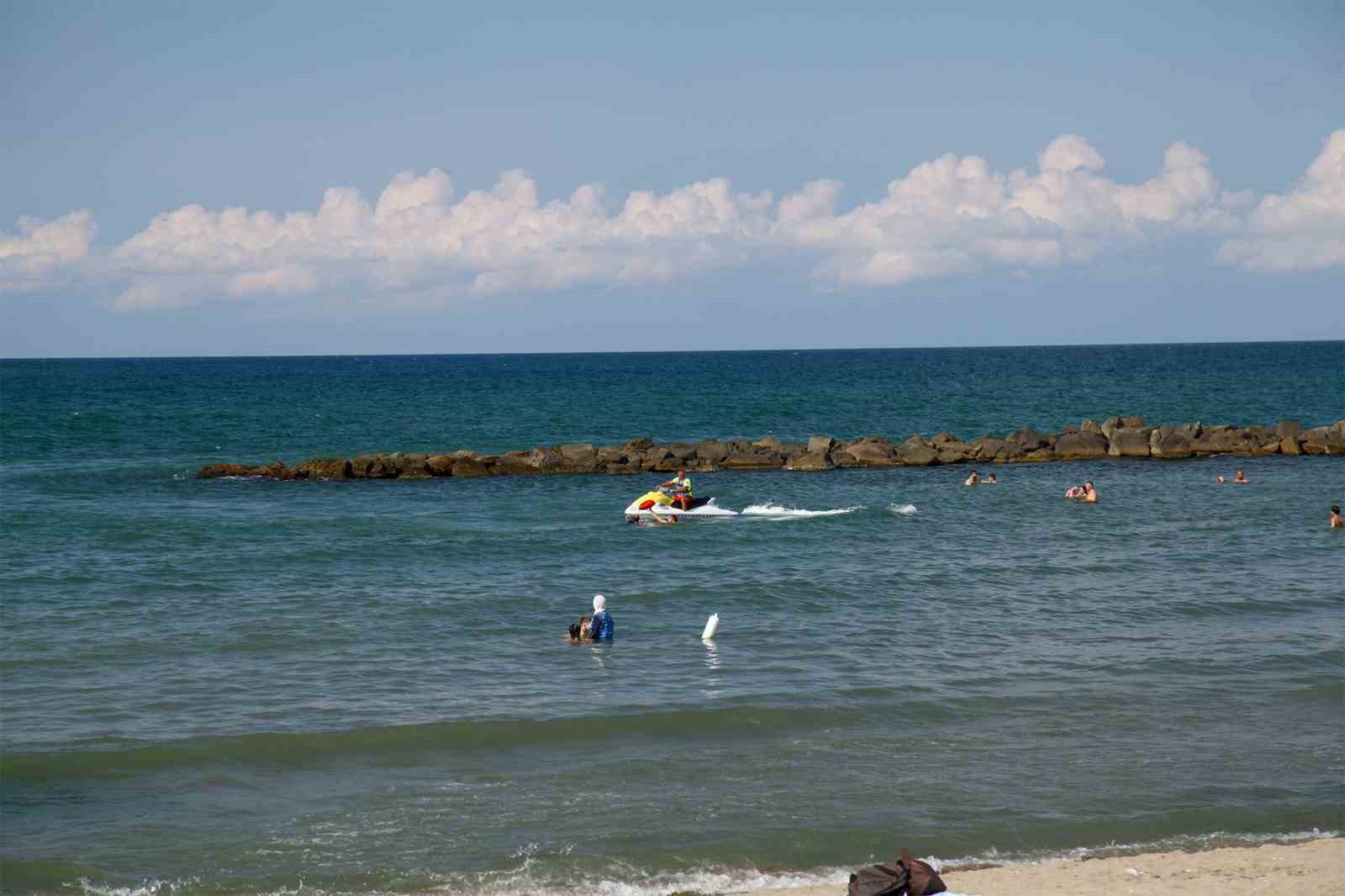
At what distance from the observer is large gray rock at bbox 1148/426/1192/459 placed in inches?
1933

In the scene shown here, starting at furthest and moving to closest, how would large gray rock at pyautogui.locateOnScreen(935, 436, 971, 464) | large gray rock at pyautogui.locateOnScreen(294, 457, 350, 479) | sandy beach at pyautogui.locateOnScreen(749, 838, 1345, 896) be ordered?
large gray rock at pyautogui.locateOnScreen(935, 436, 971, 464)
large gray rock at pyautogui.locateOnScreen(294, 457, 350, 479)
sandy beach at pyautogui.locateOnScreen(749, 838, 1345, 896)

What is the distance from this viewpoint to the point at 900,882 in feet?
33.1

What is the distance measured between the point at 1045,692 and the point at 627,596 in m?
9.44

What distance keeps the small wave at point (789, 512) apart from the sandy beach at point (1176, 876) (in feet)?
77.0

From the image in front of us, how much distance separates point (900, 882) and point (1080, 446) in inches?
1668

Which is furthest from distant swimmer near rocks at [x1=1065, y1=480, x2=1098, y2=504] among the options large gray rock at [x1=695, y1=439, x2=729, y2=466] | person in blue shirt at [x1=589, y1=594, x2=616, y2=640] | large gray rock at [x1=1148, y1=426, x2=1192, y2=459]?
person in blue shirt at [x1=589, y1=594, x2=616, y2=640]

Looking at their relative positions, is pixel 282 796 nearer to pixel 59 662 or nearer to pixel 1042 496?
pixel 59 662

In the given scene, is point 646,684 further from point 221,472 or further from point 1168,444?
point 1168,444

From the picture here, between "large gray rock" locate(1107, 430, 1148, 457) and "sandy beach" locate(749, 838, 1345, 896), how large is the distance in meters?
38.4

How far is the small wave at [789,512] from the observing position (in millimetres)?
36188

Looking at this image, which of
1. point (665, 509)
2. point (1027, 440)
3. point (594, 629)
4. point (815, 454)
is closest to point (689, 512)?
→ point (665, 509)

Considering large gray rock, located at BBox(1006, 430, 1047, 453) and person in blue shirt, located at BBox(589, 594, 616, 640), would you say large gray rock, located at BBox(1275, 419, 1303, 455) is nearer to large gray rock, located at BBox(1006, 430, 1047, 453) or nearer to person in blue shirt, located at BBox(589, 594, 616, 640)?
large gray rock, located at BBox(1006, 430, 1047, 453)

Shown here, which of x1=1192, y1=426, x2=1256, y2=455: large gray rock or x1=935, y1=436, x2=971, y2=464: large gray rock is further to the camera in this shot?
x1=1192, y1=426, x2=1256, y2=455: large gray rock

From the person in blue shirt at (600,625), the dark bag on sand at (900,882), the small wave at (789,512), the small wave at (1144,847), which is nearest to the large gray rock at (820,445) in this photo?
the small wave at (789,512)
